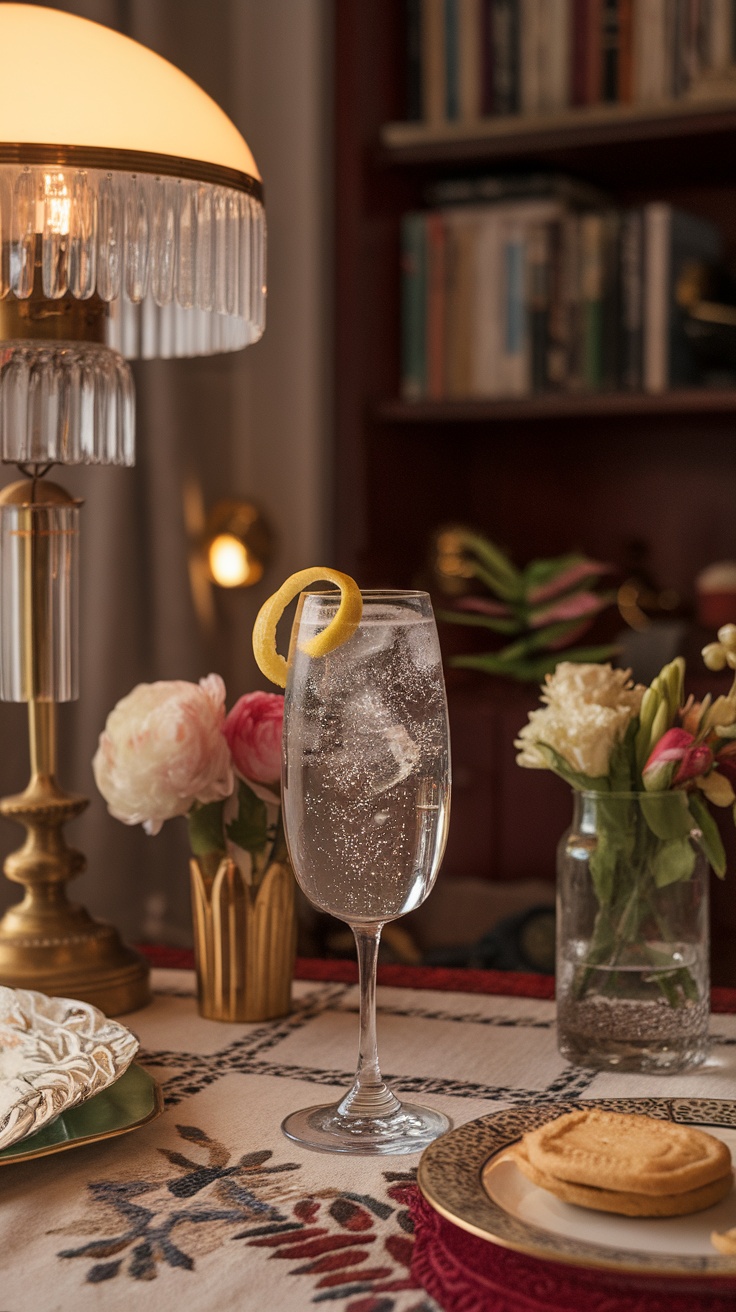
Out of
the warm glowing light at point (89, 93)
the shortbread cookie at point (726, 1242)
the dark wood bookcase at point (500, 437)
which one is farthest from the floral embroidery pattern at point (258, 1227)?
the dark wood bookcase at point (500, 437)

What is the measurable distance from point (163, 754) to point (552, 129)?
151 centimetres

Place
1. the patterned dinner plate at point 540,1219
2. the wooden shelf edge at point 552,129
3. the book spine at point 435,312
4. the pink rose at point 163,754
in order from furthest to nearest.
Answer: the book spine at point 435,312 → the wooden shelf edge at point 552,129 → the pink rose at point 163,754 → the patterned dinner plate at point 540,1219

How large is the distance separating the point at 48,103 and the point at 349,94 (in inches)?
53.4

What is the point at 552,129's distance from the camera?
6.88ft

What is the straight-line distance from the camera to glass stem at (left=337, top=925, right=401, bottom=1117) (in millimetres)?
725

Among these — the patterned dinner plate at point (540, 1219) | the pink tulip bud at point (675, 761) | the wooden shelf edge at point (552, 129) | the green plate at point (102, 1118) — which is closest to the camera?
the patterned dinner plate at point (540, 1219)

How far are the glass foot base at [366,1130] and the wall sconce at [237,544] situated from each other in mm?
1576

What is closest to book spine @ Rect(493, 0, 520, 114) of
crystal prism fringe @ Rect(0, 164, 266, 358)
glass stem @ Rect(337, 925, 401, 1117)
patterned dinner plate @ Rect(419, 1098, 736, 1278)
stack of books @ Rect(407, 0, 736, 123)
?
stack of books @ Rect(407, 0, 736, 123)

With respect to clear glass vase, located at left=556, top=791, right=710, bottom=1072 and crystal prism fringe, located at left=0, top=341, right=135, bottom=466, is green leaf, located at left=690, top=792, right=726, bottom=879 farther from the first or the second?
crystal prism fringe, located at left=0, top=341, right=135, bottom=466

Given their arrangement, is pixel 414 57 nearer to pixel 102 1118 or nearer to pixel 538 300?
pixel 538 300

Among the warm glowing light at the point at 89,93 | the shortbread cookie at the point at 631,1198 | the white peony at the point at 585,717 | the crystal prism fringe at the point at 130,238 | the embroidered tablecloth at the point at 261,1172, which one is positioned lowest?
the embroidered tablecloth at the point at 261,1172

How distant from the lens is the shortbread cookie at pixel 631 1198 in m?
0.55

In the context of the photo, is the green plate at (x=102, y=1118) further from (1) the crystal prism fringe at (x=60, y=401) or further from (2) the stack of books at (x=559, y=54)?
(2) the stack of books at (x=559, y=54)

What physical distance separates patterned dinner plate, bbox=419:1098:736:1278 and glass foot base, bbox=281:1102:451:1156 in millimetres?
58
